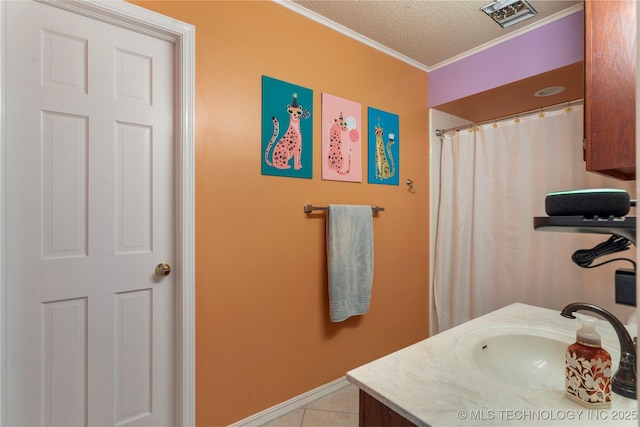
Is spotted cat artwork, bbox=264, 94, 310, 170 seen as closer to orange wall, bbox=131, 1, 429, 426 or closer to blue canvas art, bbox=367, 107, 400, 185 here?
orange wall, bbox=131, 1, 429, 426

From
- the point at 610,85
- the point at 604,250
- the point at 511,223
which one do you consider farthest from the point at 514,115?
the point at 604,250

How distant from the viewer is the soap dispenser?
2.15ft

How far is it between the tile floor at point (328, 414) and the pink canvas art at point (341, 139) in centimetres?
134

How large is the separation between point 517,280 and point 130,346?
224 centimetres

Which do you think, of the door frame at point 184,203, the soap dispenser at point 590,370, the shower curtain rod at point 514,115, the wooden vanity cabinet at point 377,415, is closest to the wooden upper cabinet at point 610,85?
the soap dispenser at point 590,370

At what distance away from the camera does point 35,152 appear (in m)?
1.16

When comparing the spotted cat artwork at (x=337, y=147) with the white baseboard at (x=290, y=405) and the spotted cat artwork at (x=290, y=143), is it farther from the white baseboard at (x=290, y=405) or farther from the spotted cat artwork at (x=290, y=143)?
the white baseboard at (x=290, y=405)

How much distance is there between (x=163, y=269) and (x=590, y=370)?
4.88 feet

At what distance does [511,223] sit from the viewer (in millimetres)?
2045

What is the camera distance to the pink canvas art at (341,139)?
1.87m

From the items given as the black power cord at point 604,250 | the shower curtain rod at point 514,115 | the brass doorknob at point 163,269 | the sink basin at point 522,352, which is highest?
the shower curtain rod at point 514,115

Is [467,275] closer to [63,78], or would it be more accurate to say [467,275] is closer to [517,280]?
[517,280]

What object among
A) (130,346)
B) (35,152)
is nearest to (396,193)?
(130,346)

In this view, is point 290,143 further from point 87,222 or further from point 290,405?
point 290,405
